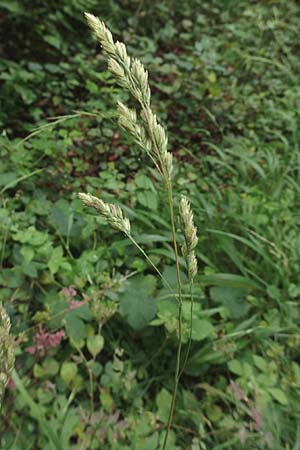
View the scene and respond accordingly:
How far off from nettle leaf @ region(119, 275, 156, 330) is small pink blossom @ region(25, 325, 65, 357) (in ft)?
0.80

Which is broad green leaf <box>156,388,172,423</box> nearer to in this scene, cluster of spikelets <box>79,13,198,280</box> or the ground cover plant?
the ground cover plant

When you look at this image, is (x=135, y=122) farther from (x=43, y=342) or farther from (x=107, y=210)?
(x=43, y=342)

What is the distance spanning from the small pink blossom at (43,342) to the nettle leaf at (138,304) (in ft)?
0.80

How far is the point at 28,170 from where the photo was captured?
2104 millimetres

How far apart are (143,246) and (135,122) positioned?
127 cm

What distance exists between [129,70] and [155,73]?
2.39 meters

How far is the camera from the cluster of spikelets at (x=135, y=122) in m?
0.69

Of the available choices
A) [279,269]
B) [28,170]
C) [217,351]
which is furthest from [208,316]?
[28,170]

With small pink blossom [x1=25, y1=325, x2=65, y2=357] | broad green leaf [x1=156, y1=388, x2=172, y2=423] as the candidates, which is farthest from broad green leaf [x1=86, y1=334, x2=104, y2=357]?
broad green leaf [x1=156, y1=388, x2=172, y2=423]

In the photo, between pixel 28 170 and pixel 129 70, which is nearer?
pixel 129 70

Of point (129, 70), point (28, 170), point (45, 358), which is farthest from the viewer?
point (28, 170)

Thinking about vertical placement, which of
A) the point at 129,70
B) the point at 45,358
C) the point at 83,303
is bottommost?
the point at 45,358

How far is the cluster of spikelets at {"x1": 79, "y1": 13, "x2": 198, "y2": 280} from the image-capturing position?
0.69m

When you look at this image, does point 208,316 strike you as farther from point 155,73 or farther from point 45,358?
point 155,73
